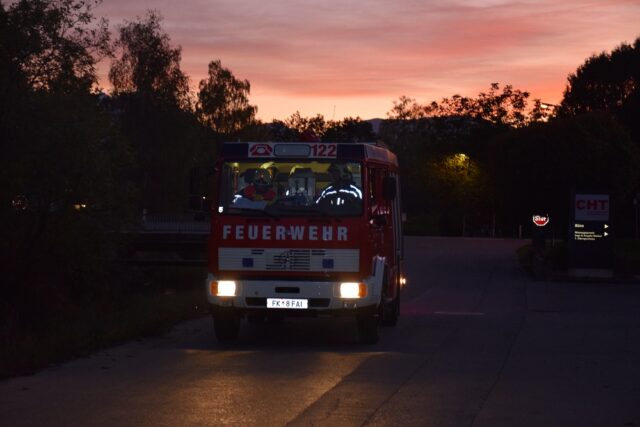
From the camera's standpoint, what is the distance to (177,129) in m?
80.0

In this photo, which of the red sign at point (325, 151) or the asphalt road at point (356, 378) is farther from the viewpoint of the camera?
the red sign at point (325, 151)

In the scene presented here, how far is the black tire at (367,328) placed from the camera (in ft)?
56.4

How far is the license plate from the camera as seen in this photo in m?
16.5

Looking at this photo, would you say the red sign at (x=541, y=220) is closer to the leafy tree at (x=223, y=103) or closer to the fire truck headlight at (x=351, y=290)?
the fire truck headlight at (x=351, y=290)

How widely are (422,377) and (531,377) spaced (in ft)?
4.15

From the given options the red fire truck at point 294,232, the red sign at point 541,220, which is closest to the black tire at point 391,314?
the red fire truck at point 294,232

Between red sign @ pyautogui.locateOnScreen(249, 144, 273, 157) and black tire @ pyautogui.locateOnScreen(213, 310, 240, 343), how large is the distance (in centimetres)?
230

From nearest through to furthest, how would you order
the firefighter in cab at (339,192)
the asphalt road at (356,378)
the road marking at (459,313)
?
the asphalt road at (356,378)
the firefighter in cab at (339,192)
the road marking at (459,313)

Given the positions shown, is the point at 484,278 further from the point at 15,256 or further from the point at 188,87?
the point at 188,87

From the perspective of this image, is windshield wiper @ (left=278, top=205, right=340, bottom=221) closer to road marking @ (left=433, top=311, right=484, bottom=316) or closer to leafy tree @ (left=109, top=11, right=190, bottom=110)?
road marking @ (left=433, top=311, right=484, bottom=316)

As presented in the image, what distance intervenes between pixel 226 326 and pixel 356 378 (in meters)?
4.66

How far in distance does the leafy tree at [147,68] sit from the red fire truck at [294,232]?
2542 inches

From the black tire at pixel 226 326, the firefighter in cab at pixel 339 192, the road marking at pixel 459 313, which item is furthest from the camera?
→ the road marking at pixel 459 313

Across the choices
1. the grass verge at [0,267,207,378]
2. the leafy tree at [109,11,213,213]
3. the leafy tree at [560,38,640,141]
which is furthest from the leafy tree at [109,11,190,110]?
the grass verge at [0,267,207,378]
